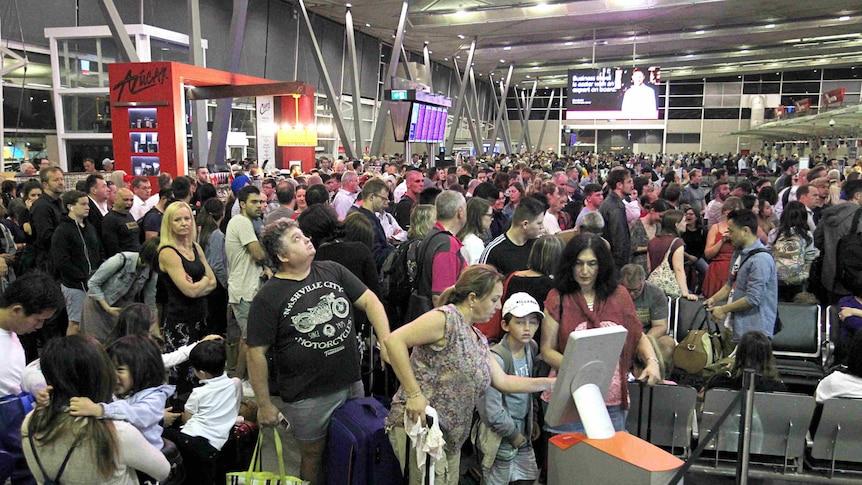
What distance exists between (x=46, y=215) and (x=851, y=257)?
22.3ft

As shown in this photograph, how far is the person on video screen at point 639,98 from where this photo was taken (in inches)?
722

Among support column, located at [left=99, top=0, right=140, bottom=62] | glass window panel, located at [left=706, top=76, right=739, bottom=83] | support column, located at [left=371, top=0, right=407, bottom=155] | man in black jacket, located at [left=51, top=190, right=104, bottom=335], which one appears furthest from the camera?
glass window panel, located at [left=706, top=76, right=739, bottom=83]

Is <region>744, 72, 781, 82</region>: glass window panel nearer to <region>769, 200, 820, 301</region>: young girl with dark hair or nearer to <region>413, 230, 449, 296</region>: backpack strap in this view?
<region>769, 200, 820, 301</region>: young girl with dark hair

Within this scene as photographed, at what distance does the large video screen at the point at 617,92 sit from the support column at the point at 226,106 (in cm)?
983

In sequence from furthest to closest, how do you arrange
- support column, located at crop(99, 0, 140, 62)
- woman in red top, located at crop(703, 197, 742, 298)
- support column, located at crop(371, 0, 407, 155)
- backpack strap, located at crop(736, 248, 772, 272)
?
1. support column, located at crop(371, 0, 407, 155)
2. support column, located at crop(99, 0, 140, 62)
3. woman in red top, located at crop(703, 197, 742, 298)
4. backpack strap, located at crop(736, 248, 772, 272)

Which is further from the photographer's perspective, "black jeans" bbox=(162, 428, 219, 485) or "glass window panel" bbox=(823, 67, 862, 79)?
"glass window panel" bbox=(823, 67, 862, 79)

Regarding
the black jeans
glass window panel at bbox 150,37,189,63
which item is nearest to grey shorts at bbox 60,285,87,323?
the black jeans

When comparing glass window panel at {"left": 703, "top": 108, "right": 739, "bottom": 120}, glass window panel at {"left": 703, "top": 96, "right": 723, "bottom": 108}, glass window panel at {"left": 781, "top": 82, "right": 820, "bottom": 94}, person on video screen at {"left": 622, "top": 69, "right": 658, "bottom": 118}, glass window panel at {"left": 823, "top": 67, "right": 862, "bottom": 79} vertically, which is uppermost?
glass window panel at {"left": 823, "top": 67, "right": 862, "bottom": 79}

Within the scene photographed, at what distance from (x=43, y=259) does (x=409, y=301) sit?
12.0ft

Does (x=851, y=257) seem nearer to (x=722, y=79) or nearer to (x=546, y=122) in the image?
(x=722, y=79)

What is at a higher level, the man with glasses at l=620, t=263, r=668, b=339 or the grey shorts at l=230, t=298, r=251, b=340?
the man with glasses at l=620, t=263, r=668, b=339

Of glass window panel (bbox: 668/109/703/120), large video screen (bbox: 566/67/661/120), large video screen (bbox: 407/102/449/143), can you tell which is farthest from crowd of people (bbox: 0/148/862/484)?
glass window panel (bbox: 668/109/703/120)

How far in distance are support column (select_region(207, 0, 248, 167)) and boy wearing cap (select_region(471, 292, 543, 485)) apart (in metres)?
12.1

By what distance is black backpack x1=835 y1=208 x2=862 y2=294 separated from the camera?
15.9ft
